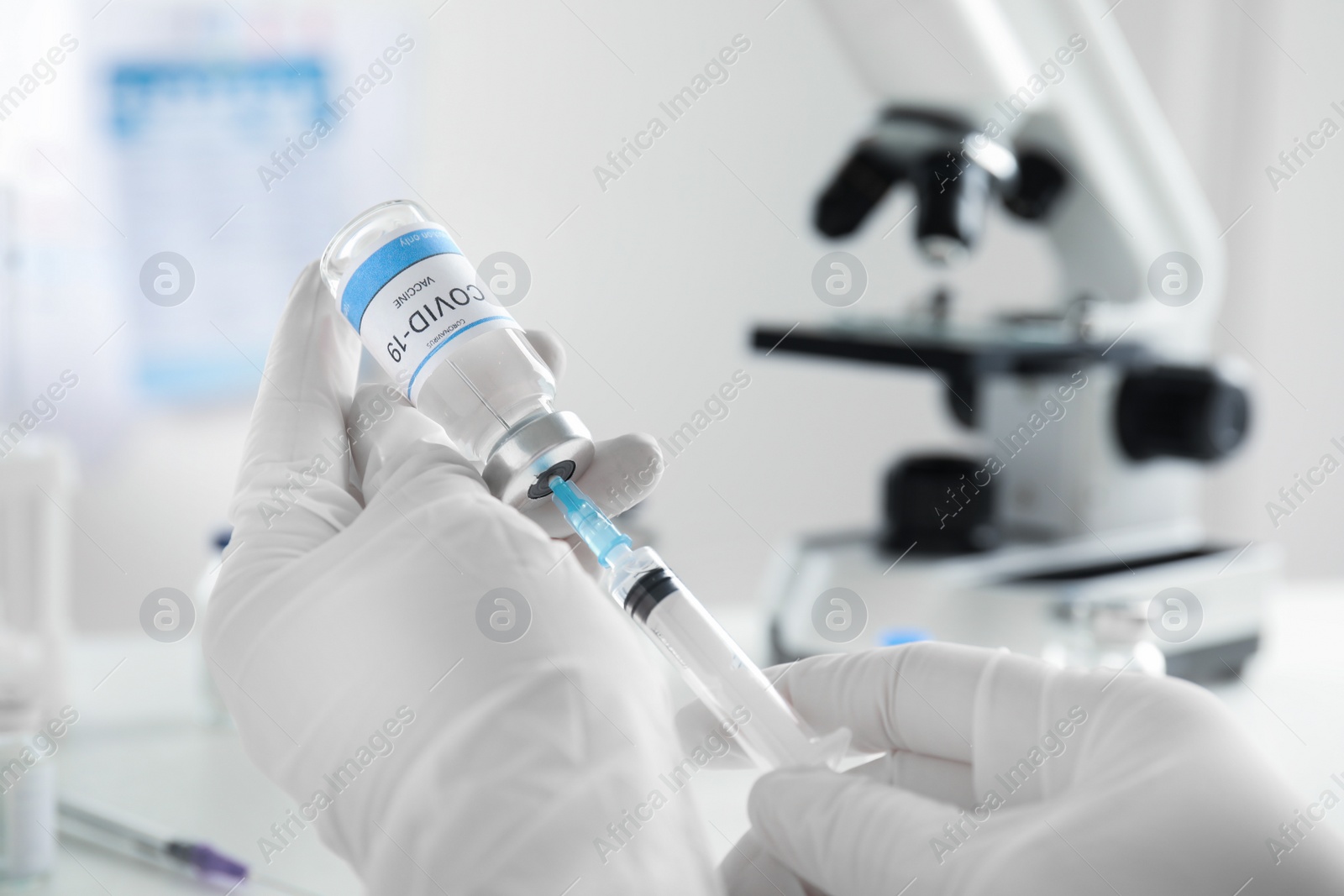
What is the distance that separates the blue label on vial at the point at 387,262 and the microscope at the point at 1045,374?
70cm

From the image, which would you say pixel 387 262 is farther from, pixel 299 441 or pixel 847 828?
pixel 847 828

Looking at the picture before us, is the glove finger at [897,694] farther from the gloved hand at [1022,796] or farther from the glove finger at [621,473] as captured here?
the glove finger at [621,473]

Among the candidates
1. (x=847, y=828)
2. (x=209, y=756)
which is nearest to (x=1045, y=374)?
(x=847, y=828)

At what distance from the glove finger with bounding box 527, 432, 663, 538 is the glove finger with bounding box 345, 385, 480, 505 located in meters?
0.08

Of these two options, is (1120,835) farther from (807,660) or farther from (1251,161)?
(1251,161)

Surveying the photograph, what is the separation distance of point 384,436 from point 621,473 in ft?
0.53

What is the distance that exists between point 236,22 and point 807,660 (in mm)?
1609

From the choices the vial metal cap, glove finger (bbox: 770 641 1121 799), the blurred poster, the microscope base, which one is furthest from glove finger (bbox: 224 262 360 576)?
the blurred poster

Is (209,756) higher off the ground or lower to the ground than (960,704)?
higher

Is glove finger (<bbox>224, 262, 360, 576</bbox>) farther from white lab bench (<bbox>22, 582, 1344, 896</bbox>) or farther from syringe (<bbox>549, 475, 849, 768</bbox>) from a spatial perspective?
white lab bench (<bbox>22, 582, 1344, 896</bbox>)

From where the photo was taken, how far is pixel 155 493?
1.94m

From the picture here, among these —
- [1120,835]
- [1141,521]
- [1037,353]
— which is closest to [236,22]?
[1037,353]

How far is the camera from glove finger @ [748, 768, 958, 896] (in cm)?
58

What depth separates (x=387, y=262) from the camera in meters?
0.68
